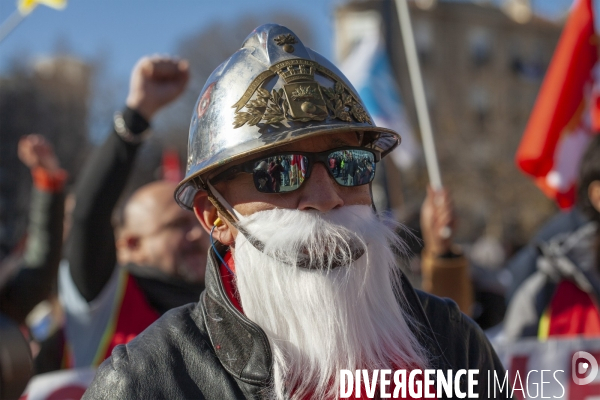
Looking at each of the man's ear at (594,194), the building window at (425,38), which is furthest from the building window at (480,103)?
the man's ear at (594,194)

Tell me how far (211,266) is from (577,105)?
3968 mm

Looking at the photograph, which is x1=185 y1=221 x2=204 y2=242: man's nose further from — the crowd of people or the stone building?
the stone building

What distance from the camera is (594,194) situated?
153 inches

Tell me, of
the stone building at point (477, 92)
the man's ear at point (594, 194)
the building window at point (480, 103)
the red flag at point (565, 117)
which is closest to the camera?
the man's ear at point (594, 194)

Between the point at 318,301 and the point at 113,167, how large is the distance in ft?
5.53

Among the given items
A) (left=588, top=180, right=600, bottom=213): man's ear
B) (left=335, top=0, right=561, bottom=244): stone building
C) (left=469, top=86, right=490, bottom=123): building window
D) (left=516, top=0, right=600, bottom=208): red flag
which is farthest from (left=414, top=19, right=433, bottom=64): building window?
(left=588, top=180, right=600, bottom=213): man's ear

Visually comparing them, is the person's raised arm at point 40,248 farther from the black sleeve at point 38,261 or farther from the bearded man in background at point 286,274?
the bearded man in background at point 286,274

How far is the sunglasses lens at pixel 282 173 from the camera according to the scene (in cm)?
197

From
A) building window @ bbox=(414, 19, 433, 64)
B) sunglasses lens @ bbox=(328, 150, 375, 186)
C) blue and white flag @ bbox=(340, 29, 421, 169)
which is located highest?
building window @ bbox=(414, 19, 433, 64)

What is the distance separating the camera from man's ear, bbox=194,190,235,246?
84.1 inches

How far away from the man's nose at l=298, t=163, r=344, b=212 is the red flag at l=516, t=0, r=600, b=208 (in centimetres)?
334

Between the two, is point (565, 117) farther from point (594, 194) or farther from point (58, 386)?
point (58, 386)

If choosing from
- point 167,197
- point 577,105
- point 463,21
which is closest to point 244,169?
point 167,197

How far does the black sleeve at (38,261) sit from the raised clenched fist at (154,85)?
882mm
